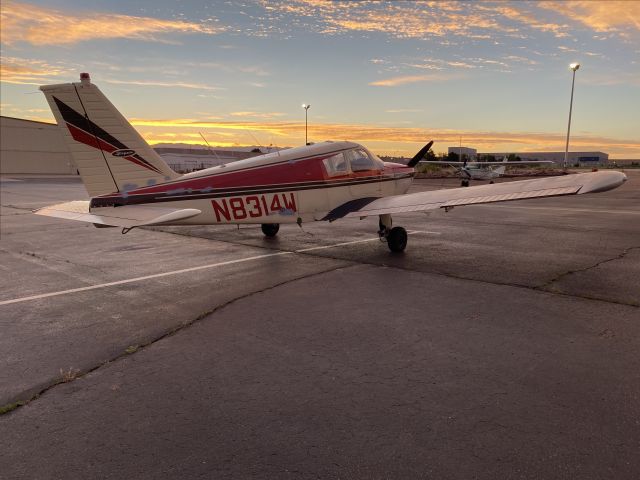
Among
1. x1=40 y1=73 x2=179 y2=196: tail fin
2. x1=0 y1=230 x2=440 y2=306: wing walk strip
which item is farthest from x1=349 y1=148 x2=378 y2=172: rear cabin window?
x1=40 y1=73 x2=179 y2=196: tail fin

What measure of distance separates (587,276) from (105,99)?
996 centimetres

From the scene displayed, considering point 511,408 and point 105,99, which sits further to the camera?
point 105,99

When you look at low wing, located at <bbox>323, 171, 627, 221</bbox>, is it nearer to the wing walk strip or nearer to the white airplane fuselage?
the white airplane fuselage

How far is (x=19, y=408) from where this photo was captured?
380cm

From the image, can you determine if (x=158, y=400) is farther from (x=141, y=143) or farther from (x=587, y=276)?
(x=587, y=276)

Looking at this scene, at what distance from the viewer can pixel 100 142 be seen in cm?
809

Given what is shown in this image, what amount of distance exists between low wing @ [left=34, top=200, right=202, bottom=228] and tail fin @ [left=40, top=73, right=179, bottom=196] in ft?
1.50

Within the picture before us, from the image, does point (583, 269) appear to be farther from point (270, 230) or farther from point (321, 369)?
point (270, 230)

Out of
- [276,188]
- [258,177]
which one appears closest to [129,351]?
[258,177]

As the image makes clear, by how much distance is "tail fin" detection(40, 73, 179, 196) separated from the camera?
7730 millimetres

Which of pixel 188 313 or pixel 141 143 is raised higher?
pixel 141 143

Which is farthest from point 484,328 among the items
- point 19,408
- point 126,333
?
point 19,408

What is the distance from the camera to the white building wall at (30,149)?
75.6 m

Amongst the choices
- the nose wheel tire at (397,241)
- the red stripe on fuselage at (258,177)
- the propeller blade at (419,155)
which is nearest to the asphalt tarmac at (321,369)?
the nose wheel tire at (397,241)
